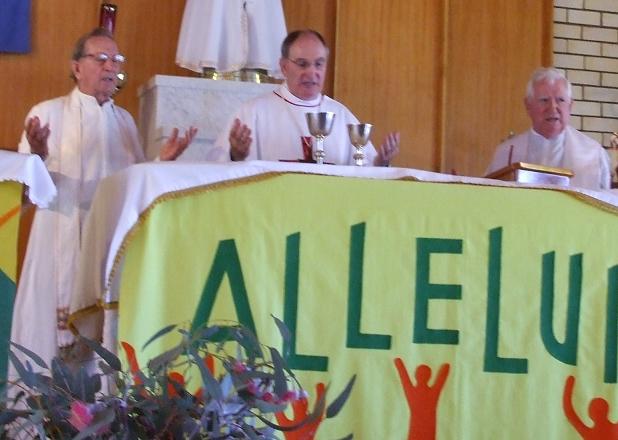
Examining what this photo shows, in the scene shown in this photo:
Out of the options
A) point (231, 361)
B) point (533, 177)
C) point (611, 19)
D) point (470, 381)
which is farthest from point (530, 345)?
point (611, 19)

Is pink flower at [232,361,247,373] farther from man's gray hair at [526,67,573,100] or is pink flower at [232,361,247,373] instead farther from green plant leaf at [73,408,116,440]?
man's gray hair at [526,67,573,100]

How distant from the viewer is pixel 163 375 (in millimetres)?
1038

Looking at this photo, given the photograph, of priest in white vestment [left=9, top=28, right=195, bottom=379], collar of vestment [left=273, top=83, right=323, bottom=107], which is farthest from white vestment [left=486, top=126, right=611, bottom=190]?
priest in white vestment [left=9, top=28, right=195, bottom=379]

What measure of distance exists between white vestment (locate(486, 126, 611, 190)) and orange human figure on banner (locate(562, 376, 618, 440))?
4.10 ft

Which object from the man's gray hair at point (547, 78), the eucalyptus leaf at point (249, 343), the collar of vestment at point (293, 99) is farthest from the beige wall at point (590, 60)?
the eucalyptus leaf at point (249, 343)

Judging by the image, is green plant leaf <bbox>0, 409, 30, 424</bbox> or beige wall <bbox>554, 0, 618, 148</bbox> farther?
beige wall <bbox>554, 0, 618, 148</bbox>

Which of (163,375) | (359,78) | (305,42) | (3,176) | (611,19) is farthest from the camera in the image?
(611,19)

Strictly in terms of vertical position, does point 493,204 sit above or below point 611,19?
below

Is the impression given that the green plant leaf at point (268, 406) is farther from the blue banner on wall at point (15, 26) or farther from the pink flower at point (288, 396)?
the blue banner on wall at point (15, 26)

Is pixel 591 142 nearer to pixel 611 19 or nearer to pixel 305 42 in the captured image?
pixel 305 42

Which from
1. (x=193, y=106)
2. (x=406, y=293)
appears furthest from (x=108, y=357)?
(x=193, y=106)

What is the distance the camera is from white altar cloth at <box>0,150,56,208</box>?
289 centimetres

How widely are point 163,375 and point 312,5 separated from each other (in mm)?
4961

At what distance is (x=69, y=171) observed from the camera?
3.97m
